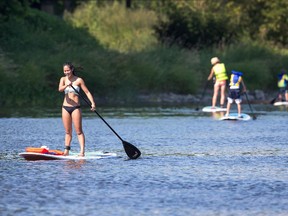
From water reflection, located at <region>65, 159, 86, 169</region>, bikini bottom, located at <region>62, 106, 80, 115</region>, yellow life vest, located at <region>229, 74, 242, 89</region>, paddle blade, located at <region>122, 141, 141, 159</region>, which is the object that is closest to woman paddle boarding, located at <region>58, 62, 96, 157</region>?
bikini bottom, located at <region>62, 106, 80, 115</region>

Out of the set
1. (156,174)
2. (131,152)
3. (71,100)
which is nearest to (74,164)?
(131,152)

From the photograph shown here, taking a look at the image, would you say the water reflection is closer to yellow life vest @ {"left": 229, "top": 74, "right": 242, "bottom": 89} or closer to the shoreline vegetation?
yellow life vest @ {"left": 229, "top": 74, "right": 242, "bottom": 89}

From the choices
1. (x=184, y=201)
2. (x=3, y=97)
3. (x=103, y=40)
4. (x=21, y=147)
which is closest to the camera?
(x=184, y=201)

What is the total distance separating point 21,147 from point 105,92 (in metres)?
24.8

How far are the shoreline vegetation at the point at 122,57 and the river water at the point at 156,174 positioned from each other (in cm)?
1475

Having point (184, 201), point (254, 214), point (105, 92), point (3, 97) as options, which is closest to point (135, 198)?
point (184, 201)

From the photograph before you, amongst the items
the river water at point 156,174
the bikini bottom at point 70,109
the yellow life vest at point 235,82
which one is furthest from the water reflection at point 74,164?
the yellow life vest at point 235,82

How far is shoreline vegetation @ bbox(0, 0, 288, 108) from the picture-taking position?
43.5 metres

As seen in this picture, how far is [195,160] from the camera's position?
18.9m

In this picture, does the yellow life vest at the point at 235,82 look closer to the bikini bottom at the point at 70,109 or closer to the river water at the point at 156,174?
the river water at the point at 156,174

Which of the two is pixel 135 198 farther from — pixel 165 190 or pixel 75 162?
pixel 75 162

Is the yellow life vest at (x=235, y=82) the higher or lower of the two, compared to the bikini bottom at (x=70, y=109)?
higher

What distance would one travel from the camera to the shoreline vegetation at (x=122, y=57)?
143 feet

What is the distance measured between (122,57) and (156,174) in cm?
3212
